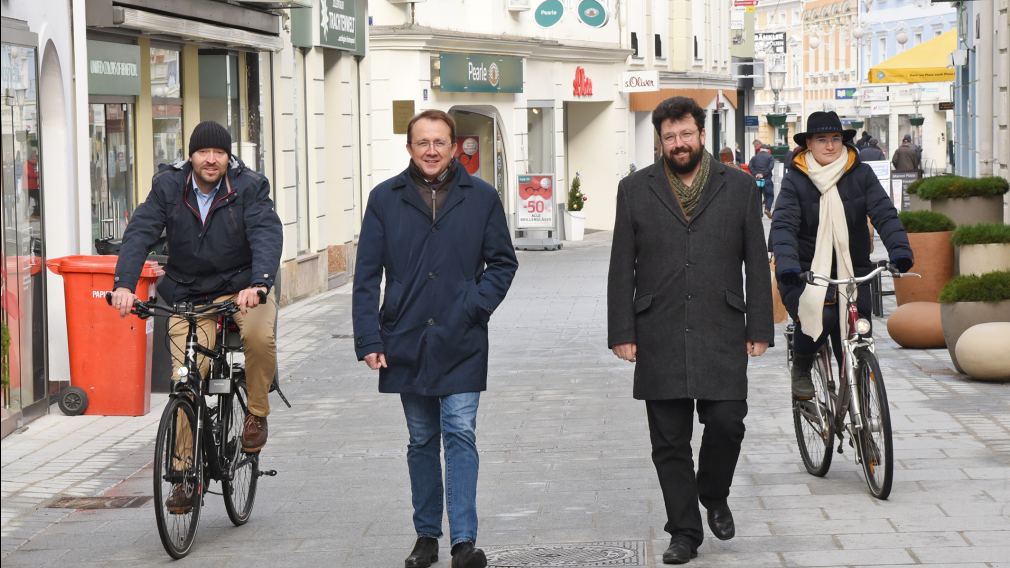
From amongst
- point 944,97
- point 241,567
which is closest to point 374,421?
point 241,567

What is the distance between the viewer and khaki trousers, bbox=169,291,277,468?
7.03 m

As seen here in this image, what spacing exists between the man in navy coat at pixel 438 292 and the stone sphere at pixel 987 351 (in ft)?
18.4

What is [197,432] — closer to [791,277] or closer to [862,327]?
[791,277]

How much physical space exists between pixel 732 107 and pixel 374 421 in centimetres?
4336

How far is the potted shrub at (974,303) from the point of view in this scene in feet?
37.0

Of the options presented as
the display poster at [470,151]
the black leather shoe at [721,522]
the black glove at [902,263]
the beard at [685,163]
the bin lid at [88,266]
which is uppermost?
the display poster at [470,151]

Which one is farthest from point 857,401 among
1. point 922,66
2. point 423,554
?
point 922,66

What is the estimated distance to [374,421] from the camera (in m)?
10.5

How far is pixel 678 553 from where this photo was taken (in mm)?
6227

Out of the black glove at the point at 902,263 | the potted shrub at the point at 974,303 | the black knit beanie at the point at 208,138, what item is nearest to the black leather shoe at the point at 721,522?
the black glove at the point at 902,263

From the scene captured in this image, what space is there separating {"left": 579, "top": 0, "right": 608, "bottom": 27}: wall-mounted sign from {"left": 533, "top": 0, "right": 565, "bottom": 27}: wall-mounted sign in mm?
1331

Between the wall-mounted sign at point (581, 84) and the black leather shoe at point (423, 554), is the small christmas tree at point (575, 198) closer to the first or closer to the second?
the wall-mounted sign at point (581, 84)

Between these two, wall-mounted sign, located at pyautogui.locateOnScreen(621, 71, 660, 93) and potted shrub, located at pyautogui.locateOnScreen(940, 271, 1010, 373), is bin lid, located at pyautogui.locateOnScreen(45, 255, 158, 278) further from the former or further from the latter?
wall-mounted sign, located at pyautogui.locateOnScreen(621, 71, 660, 93)

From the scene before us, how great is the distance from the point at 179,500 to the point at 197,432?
0.93 ft
